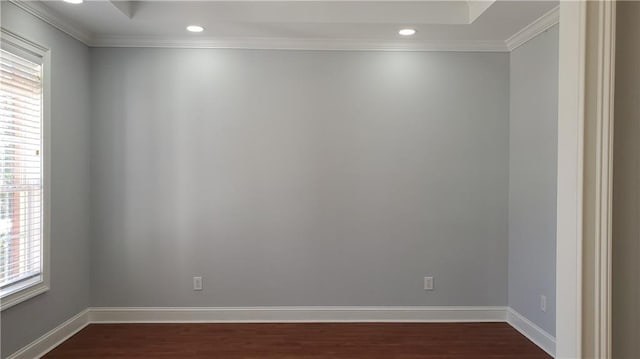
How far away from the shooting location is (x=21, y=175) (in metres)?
2.69

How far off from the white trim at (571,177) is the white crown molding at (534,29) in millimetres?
1658

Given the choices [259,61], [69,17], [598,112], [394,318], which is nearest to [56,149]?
[69,17]

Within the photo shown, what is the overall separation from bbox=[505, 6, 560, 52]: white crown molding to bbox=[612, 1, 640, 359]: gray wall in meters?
1.68

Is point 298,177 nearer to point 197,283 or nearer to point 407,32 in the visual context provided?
point 197,283

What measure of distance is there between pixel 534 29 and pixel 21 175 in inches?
157

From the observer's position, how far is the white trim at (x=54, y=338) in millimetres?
2750

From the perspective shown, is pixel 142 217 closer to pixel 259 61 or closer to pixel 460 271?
pixel 259 61

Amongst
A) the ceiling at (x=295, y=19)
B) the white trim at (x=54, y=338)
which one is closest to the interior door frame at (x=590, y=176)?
the ceiling at (x=295, y=19)

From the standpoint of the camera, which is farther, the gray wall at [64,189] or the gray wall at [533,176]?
the gray wall at [533,176]

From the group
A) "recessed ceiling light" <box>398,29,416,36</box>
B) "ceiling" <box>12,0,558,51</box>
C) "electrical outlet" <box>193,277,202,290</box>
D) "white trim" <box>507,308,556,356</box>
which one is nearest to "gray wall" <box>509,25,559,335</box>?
"white trim" <box>507,308,556,356</box>

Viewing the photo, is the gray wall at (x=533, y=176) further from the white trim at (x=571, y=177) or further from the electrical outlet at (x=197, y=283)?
the electrical outlet at (x=197, y=283)

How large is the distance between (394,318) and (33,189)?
311 cm

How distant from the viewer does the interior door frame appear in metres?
1.37

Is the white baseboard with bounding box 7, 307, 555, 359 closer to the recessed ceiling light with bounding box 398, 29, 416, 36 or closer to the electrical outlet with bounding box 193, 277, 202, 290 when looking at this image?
the electrical outlet with bounding box 193, 277, 202, 290
